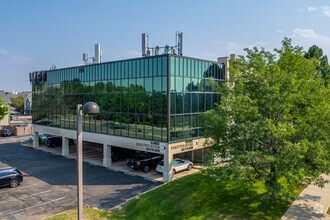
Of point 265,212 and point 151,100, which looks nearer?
point 265,212

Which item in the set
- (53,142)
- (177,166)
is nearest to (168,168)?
(177,166)

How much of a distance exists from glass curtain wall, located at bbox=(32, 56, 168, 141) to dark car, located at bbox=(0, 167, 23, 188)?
30.0 feet

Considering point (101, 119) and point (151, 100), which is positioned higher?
point (151, 100)

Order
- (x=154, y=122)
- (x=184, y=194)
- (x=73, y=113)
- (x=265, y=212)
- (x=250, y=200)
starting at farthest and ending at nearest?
(x=73, y=113), (x=154, y=122), (x=184, y=194), (x=250, y=200), (x=265, y=212)

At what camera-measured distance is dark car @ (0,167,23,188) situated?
63.9 feet

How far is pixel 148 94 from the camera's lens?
2305 cm

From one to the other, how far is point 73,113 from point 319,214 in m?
26.6

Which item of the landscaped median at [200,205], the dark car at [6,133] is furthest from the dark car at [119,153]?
the dark car at [6,133]

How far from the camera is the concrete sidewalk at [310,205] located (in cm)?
1319

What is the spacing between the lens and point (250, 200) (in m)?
15.7

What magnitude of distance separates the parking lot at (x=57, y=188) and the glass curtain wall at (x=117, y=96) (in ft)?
13.6

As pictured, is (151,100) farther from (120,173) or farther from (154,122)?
(120,173)

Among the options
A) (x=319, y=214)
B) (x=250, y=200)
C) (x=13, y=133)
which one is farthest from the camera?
(x=13, y=133)

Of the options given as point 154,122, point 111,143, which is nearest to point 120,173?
point 111,143
